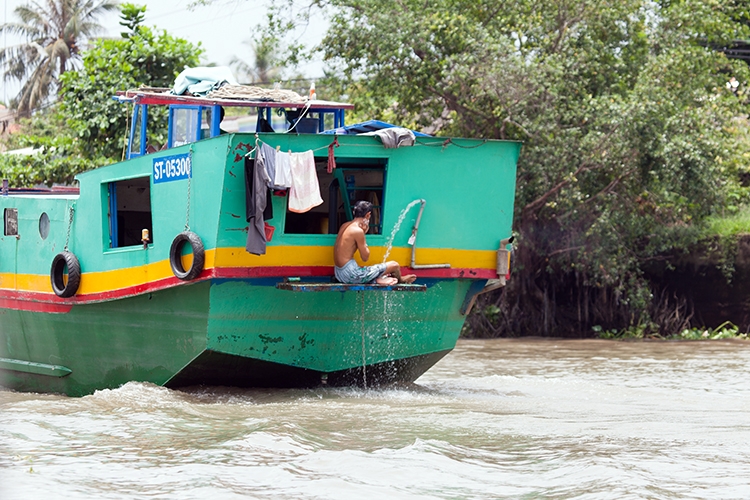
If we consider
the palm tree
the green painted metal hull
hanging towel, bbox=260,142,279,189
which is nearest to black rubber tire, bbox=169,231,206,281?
the green painted metal hull

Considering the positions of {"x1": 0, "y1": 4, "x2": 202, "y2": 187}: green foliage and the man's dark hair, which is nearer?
the man's dark hair

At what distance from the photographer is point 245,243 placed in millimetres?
8320

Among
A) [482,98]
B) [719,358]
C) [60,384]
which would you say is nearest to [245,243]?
[60,384]

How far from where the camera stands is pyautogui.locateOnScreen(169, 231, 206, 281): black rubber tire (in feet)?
27.2

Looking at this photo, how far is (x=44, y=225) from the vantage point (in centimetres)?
1022

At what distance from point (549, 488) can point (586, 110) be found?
11900 mm

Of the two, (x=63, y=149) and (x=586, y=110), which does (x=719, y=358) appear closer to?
(x=586, y=110)

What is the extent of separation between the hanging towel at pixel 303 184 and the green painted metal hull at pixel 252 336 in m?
0.73

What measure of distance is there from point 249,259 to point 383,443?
226cm

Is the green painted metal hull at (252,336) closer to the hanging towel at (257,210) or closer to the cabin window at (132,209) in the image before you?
the hanging towel at (257,210)

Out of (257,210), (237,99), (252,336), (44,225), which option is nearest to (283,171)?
(257,210)

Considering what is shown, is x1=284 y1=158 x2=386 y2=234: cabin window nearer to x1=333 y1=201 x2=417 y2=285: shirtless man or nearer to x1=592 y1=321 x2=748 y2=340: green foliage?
x1=333 y1=201 x2=417 y2=285: shirtless man

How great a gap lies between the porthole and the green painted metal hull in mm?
798

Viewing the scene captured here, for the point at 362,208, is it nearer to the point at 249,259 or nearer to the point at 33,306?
the point at 249,259
